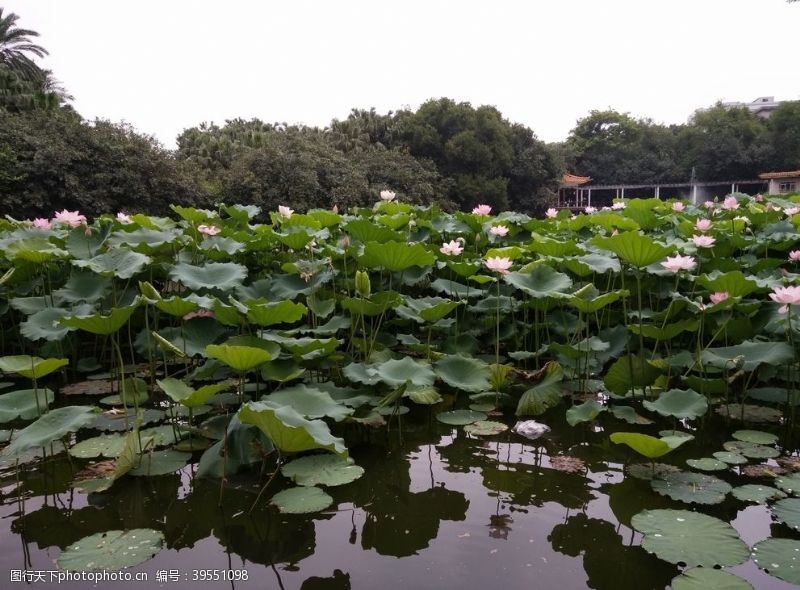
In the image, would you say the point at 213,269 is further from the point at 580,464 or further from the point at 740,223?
the point at 740,223

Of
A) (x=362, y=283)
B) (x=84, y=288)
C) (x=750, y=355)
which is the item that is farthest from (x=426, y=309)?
(x=84, y=288)

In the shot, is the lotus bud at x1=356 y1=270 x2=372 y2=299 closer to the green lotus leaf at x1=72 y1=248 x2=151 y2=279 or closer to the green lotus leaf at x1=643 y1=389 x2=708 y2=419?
the green lotus leaf at x1=72 y1=248 x2=151 y2=279

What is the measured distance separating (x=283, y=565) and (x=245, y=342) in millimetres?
954

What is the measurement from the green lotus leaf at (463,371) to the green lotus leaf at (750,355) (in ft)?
3.02

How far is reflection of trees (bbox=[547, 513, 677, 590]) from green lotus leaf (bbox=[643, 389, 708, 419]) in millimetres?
599

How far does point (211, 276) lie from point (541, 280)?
5.28ft

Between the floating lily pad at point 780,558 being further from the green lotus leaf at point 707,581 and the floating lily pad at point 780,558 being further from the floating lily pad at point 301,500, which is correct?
the floating lily pad at point 301,500

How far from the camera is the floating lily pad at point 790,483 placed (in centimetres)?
183

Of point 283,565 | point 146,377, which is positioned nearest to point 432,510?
point 283,565

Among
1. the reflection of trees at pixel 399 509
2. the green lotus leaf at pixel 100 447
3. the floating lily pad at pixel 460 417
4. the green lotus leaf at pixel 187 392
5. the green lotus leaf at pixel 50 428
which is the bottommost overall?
the reflection of trees at pixel 399 509

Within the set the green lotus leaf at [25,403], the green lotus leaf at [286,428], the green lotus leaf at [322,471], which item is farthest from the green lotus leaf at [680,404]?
the green lotus leaf at [25,403]

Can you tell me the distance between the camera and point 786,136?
31391mm

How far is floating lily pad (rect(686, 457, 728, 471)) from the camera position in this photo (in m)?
2.02

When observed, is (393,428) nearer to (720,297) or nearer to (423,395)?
(423,395)
